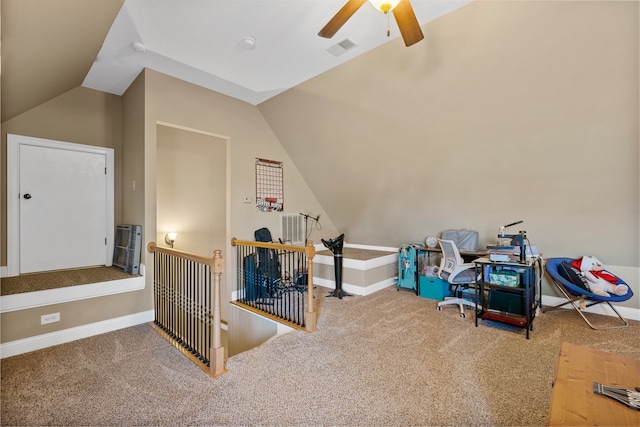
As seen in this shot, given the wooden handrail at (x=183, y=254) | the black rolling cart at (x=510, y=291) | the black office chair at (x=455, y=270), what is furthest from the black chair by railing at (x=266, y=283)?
the black rolling cart at (x=510, y=291)

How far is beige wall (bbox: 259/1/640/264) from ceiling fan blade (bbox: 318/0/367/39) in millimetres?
1105

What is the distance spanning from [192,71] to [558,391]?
14.0 feet

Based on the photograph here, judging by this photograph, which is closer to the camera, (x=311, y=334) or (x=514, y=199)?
(x=311, y=334)

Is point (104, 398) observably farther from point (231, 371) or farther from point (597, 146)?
point (597, 146)

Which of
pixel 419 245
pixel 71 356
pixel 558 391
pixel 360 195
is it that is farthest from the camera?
pixel 360 195

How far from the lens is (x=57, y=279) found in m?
3.21

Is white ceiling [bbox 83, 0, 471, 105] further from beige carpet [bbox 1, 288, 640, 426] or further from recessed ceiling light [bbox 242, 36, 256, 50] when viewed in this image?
beige carpet [bbox 1, 288, 640, 426]

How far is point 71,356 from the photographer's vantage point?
2666 millimetres

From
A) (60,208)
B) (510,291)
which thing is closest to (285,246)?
(510,291)

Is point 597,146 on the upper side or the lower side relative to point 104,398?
upper

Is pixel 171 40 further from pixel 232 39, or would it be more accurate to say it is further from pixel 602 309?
pixel 602 309

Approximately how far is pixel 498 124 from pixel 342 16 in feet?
7.21

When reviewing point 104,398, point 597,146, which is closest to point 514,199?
point 597,146

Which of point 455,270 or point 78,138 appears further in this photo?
point 78,138
